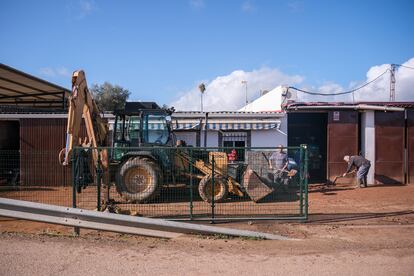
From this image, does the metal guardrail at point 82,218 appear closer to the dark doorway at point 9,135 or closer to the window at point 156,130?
the window at point 156,130

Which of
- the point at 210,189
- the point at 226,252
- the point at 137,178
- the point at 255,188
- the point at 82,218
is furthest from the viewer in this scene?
the point at 210,189

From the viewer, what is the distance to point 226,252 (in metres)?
5.93

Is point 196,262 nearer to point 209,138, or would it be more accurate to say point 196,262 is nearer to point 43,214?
point 43,214

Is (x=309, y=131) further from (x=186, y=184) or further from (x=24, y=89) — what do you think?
(x=24, y=89)

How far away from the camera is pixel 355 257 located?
571 centimetres

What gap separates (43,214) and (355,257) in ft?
16.2

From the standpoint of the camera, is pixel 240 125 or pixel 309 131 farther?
pixel 309 131

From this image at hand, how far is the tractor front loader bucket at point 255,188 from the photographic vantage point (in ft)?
34.0

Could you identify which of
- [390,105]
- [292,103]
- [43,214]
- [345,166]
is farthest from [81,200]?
[390,105]

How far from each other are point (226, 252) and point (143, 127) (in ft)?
19.9

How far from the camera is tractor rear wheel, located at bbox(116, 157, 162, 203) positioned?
10312 mm

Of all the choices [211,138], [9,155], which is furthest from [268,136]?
[9,155]

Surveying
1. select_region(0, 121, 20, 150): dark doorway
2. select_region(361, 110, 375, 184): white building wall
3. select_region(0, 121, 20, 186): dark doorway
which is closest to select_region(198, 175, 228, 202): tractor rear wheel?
select_region(0, 121, 20, 186): dark doorway

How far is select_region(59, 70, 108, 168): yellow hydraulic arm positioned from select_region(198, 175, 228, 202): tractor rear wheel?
2.64 meters
